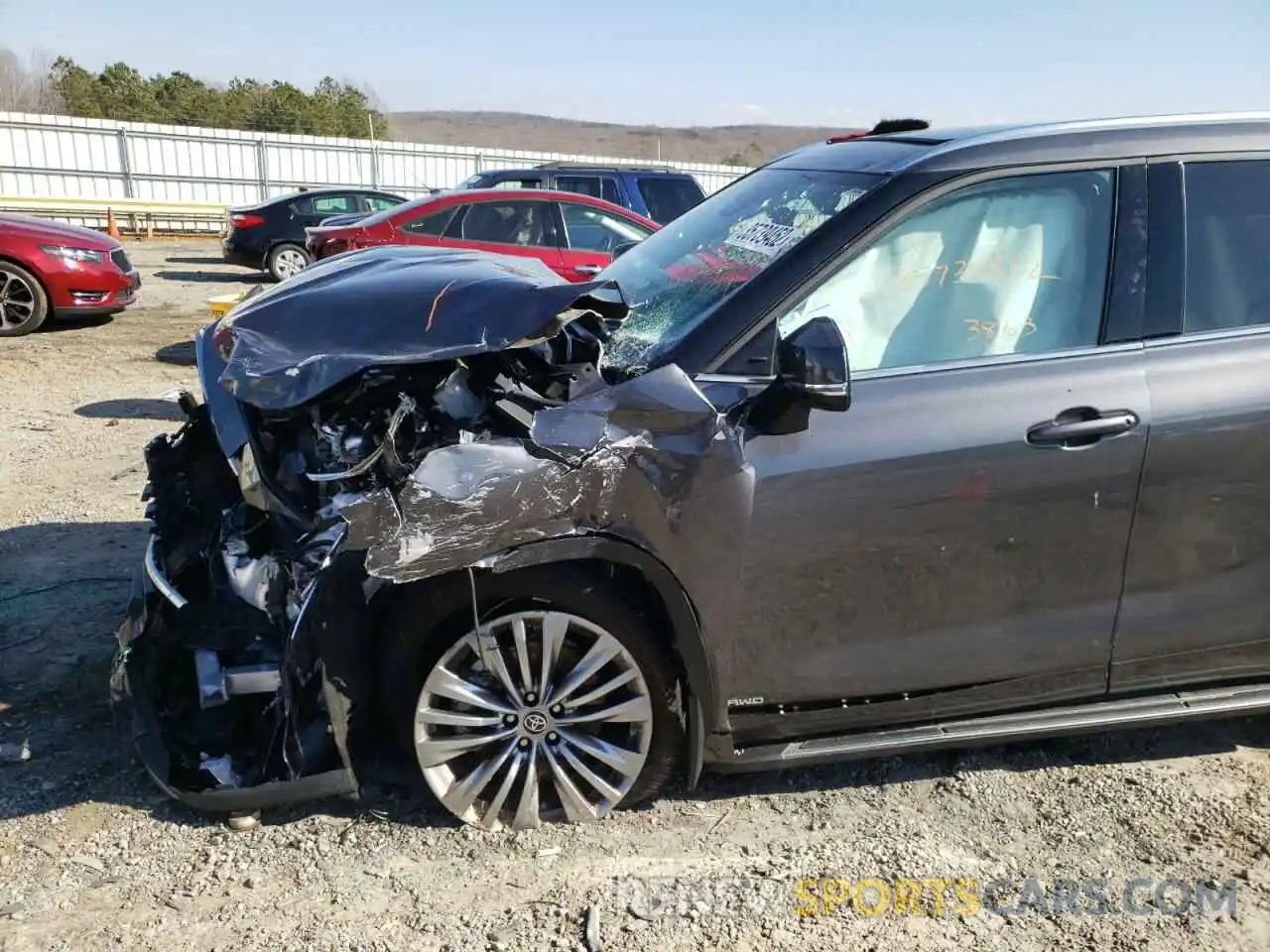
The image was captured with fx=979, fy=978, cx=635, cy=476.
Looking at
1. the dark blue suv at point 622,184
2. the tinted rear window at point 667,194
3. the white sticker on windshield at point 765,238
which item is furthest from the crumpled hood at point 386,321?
the tinted rear window at point 667,194

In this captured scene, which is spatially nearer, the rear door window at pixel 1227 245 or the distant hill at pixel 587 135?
the rear door window at pixel 1227 245

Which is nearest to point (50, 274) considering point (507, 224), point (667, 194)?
point (507, 224)

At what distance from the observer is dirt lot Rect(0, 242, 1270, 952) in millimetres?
2570

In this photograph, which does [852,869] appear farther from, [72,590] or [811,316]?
[72,590]

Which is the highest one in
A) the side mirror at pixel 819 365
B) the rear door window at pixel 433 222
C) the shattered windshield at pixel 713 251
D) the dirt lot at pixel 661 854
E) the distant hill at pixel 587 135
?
the distant hill at pixel 587 135

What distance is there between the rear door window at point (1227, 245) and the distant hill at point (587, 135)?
90.5 meters

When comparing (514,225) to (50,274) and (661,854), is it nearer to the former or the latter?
(50,274)

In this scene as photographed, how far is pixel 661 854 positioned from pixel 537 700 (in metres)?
0.58

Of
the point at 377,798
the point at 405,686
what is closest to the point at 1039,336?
the point at 405,686

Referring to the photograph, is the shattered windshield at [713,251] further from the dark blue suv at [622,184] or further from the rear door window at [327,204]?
the rear door window at [327,204]

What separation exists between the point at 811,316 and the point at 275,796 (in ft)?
6.70

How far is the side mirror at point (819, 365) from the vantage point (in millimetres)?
2537

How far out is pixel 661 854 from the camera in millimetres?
2850

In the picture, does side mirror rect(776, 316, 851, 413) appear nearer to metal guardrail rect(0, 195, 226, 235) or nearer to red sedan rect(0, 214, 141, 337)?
red sedan rect(0, 214, 141, 337)
